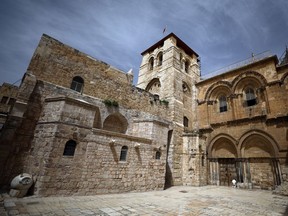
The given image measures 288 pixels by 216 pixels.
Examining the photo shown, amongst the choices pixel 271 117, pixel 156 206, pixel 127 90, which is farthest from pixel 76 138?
pixel 271 117

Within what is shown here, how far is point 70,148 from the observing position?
7.35 m

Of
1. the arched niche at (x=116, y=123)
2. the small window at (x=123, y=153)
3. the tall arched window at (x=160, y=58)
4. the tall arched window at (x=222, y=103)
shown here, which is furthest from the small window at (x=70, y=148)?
the tall arched window at (x=160, y=58)

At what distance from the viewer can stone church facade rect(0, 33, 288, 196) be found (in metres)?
7.19

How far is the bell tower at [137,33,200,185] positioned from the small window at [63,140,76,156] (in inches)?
314

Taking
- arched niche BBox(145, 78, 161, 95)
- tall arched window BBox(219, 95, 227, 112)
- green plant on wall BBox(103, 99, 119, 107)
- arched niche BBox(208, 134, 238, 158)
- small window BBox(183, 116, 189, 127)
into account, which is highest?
arched niche BBox(145, 78, 161, 95)

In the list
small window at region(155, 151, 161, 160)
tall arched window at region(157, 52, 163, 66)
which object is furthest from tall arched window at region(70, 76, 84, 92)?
tall arched window at region(157, 52, 163, 66)

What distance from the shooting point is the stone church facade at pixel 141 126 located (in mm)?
7188

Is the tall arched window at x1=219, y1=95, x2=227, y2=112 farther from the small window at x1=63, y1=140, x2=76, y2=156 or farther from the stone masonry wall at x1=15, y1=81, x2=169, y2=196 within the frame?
the small window at x1=63, y1=140, x2=76, y2=156

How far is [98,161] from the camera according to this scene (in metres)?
7.82

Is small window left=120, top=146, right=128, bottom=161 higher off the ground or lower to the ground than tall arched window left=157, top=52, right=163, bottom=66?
lower

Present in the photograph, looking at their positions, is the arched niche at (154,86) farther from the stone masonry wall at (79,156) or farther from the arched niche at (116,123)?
the stone masonry wall at (79,156)

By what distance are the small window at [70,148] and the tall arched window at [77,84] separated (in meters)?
3.92

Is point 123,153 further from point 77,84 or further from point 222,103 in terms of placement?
point 222,103

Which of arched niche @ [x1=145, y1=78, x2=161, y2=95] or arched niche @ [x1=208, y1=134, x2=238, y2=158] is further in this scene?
arched niche @ [x1=145, y1=78, x2=161, y2=95]
